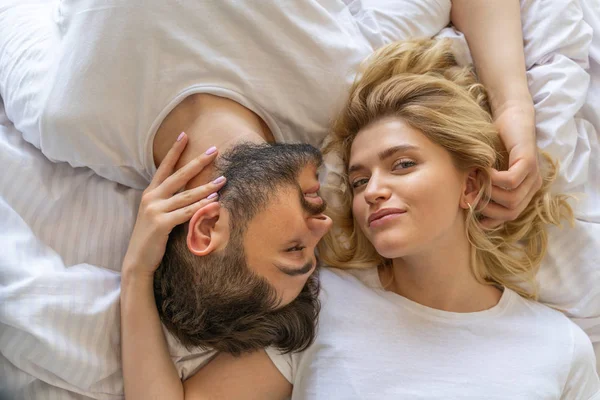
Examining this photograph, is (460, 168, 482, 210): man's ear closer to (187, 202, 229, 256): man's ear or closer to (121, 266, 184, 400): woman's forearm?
(187, 202, 229, 256): man's ear

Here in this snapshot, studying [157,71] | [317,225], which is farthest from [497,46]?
[157,71]

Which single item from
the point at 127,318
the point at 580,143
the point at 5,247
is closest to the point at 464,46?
the point at 580,143

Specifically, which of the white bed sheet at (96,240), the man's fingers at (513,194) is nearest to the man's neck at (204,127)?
the white bed sheet at (96,240)

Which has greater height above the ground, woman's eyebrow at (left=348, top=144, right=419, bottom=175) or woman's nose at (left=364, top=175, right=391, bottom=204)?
woman's eyebrow at (left=348, top=144, right=419, bottom=175)

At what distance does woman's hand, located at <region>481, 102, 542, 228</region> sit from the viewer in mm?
1379

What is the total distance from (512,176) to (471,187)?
0.11 metres

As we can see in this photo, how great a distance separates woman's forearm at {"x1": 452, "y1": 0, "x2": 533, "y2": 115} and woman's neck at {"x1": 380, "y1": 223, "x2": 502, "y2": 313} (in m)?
0.39

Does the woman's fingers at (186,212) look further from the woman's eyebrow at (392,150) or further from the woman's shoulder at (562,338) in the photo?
the woman's shoulder at (562,338)

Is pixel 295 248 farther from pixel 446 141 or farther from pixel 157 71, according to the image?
pixel 157 71

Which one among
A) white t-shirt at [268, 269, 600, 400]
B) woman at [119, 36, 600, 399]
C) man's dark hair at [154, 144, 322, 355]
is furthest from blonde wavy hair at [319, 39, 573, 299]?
man's dark hair at [154, 144, 322, 355]

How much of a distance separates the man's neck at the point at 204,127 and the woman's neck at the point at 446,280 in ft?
1.62

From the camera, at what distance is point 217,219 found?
1277mm

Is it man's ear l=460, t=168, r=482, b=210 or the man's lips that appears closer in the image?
the man's lips

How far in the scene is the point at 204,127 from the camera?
1401 millimetres
